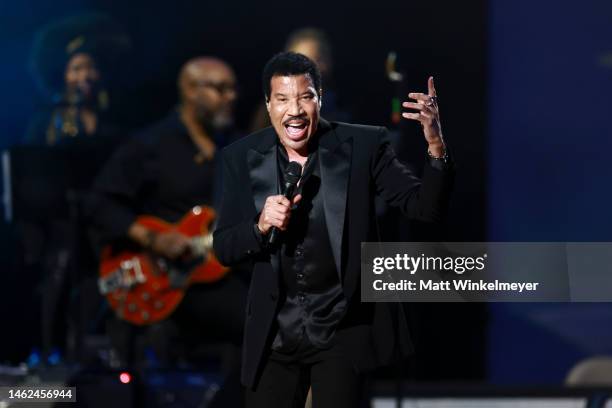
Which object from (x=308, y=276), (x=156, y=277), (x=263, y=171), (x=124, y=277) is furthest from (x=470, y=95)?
(x=308, y=276)

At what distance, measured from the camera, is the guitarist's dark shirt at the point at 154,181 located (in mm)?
5734

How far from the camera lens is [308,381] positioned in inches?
119

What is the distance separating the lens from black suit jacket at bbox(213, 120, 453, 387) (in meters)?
2.96

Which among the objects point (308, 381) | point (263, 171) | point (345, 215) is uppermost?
point (263, 171)

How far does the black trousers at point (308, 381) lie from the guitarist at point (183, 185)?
103 inches

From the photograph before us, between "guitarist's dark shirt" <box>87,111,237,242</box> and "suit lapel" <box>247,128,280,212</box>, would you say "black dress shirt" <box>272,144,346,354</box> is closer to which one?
"suit lapel" <box>247,128,280,212</box>

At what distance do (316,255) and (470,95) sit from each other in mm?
3160

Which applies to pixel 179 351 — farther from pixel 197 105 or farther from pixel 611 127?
pixel 611 127

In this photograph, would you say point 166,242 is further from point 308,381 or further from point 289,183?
point 289,183

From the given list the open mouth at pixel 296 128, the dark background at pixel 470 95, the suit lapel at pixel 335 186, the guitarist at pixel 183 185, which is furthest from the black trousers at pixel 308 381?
the dark background at pixel 470 95

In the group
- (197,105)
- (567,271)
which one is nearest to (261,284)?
(567,271)

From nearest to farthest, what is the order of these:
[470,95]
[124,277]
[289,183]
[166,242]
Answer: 1. [289,183]
2. [166,242]
3. [124,277]
4. [470,95]

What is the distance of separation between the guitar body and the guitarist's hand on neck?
4 centimetres

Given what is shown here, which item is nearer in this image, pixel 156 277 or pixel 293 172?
pixel 293 172
